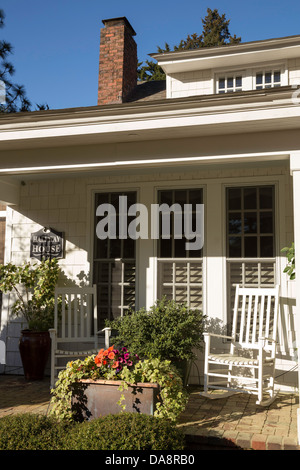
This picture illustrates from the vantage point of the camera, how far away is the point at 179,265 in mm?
5926

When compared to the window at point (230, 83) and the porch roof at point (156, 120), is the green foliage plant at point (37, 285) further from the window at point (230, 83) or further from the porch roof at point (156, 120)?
the window at point (230, 83)

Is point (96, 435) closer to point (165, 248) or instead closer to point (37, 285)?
point (165, 248)

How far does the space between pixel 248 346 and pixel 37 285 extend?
3.06 metres

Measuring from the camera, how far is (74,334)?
5902 millimetres

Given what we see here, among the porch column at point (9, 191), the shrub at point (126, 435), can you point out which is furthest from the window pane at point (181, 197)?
the shrub at point (126, 435)

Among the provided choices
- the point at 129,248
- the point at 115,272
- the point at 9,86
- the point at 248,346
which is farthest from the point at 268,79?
the point at 9,86

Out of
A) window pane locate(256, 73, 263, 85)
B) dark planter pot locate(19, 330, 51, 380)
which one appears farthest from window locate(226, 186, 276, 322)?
dark planter pot locate(19, 330, 51, 380)

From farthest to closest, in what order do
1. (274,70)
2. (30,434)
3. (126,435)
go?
(274,70)
(30,434)
(126,435)

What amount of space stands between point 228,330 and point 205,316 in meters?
0.44

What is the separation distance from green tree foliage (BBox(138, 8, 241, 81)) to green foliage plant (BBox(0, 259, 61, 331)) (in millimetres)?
14729

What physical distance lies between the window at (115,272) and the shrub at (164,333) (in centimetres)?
81

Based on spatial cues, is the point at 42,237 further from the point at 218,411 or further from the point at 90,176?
the point at 218,411

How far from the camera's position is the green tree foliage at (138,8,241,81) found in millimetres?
19141
